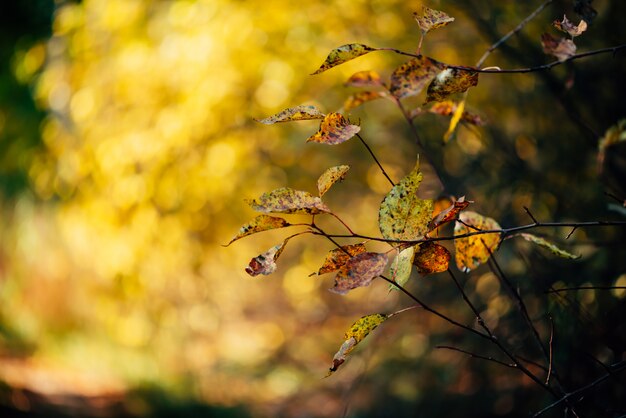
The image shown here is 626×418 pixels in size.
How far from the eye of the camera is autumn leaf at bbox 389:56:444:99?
0.60 m

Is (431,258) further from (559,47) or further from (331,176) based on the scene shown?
(559,47)

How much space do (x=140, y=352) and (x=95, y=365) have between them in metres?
1.11

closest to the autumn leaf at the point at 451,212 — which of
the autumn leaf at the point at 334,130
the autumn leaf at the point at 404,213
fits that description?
the autumn leaf at the point at 404,213

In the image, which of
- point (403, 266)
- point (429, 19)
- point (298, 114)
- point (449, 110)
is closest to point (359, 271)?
point (403, 266)

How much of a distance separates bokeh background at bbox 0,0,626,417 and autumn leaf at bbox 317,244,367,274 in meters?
0.30

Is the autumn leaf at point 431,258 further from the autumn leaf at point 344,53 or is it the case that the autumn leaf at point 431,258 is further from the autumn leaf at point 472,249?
the autumn leaf at point 344,53

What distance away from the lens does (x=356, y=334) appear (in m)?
0.57

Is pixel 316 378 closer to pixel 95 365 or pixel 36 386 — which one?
pixel 95 365

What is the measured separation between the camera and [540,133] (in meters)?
1.88

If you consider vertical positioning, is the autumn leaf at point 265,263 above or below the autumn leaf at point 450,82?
below

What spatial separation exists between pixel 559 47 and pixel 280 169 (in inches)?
103

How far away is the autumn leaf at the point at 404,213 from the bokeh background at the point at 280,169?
0.29 m

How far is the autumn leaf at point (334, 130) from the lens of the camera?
563 mm

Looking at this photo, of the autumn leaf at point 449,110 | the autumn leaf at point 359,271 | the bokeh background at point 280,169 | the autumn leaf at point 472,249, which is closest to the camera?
the autumn leaf at point 359,271
